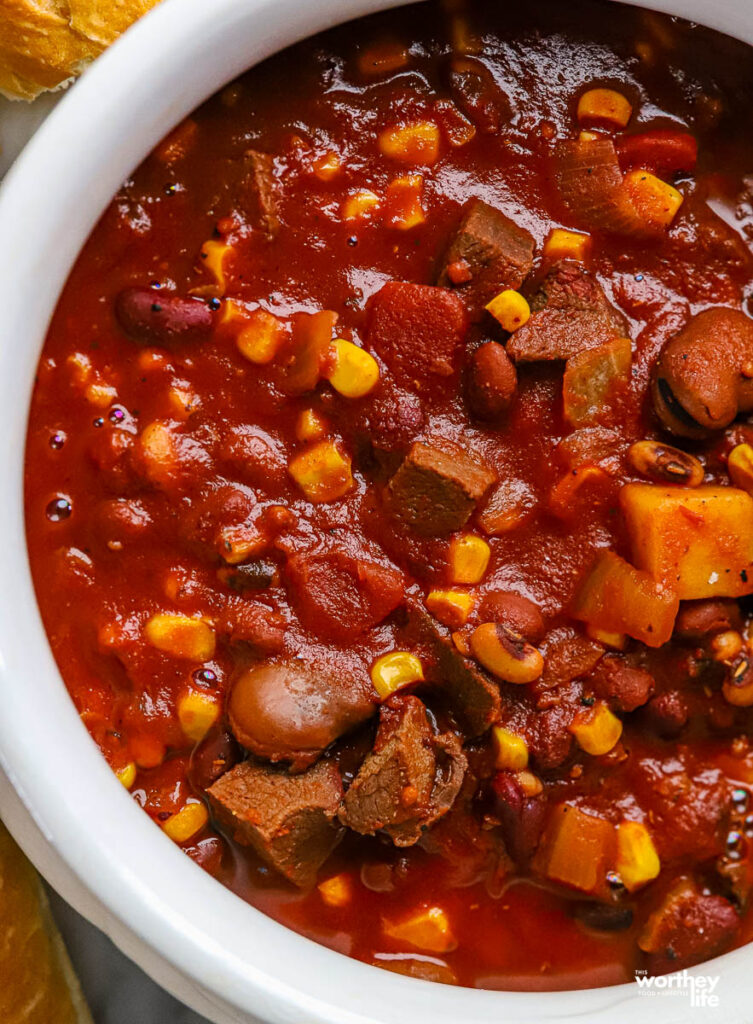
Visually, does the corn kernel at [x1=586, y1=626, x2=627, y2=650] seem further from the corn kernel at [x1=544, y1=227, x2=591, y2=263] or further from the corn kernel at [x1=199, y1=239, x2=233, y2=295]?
the corn kernel at [x1=199, y1=239, x2=233, y2=295]

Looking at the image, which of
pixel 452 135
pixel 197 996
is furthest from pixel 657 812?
pixel 452 135

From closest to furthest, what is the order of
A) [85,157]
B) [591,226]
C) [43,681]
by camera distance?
[85,157] → [43,681] → [591,226]

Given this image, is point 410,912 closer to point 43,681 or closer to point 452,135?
point 43,681

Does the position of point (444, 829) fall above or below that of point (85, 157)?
below

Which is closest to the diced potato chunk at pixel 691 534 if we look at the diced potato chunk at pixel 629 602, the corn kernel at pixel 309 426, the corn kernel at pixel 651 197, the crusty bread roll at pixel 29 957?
the diced potato chunk at pixel 629 602

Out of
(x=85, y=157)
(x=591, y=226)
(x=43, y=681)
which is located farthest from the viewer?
(x=591, y=226)

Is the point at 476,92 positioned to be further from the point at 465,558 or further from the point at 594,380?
the point at 465,558
